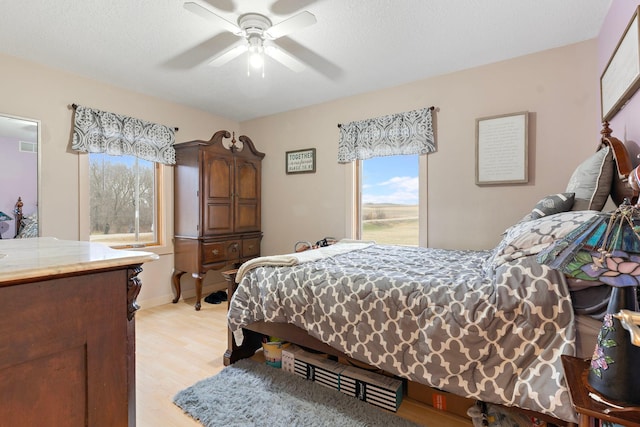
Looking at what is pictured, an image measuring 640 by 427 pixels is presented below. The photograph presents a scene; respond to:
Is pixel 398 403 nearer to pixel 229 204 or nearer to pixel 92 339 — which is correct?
pixel 92 339

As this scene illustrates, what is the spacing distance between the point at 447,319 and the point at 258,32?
7.05 ft

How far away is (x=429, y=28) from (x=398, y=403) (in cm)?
250

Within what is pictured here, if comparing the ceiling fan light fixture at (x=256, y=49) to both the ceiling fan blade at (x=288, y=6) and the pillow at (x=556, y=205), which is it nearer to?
the ceiling fan blade at (x=288, y=6)

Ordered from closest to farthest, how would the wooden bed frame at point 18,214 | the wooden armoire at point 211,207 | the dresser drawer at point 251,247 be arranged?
the wooden bed frame at point 18,214
the wooden armoire at point 211,207
the dresser drawer at point 251,247

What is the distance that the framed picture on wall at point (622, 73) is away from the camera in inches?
61.1

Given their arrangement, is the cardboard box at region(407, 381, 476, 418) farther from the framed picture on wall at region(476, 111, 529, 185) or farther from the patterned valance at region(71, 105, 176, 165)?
the patterned valance at region(71, 105, 176, 165)

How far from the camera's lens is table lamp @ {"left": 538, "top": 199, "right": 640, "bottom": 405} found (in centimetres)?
78

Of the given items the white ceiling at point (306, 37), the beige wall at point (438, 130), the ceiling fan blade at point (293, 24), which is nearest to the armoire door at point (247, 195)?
the beige wall at point (438, 130)

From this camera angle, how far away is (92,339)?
100cm

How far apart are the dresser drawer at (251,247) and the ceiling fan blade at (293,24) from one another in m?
2.59

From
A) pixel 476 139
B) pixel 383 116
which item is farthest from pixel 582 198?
pixel 383 116

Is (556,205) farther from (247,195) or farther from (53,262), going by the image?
(247,195)

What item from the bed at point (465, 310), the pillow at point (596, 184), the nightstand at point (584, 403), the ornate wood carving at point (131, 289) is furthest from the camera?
the pillow at point (596, 184)

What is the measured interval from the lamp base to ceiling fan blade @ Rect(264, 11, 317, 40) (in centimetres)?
195
